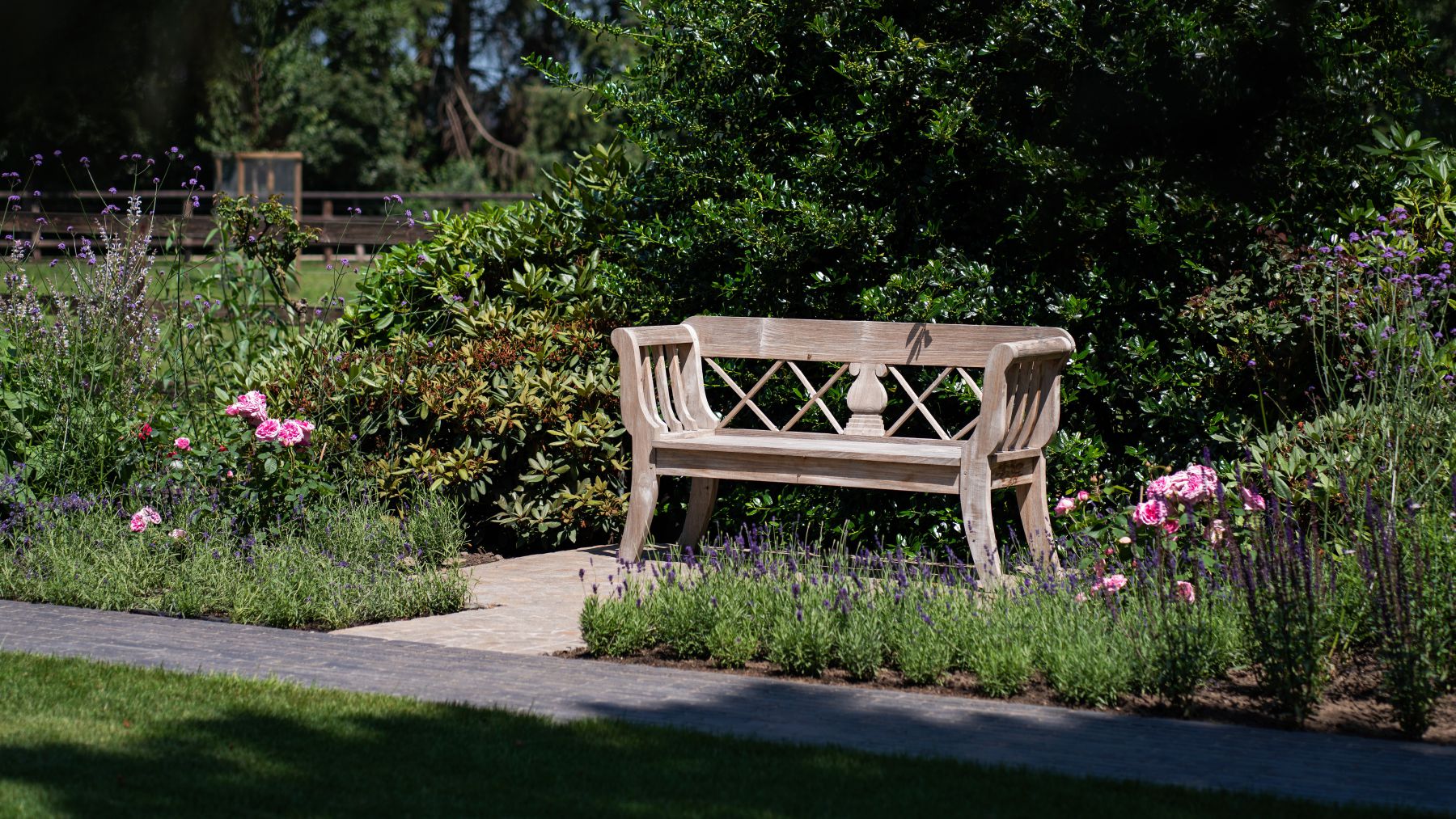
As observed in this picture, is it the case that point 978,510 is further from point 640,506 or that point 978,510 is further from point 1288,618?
point 1288,618

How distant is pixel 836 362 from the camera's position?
7.89 meters

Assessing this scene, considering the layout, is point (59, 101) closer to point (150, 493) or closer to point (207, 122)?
point (207, 122)

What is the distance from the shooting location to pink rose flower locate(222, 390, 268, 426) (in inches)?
284

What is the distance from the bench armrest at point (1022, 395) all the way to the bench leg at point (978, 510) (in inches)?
3.8

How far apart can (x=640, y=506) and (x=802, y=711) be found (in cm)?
276

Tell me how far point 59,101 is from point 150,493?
30.6m

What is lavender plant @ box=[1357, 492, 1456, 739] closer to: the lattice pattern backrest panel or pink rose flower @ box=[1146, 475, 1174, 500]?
pink rose flower @ box=[1146, 475, 1174, 500]

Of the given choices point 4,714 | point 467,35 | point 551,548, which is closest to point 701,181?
point 551,548

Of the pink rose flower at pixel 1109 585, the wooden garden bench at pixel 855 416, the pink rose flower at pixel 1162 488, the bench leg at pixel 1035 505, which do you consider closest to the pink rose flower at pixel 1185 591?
the pink rose flower at pixel 1109 585

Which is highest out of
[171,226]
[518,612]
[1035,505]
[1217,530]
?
[171,226]

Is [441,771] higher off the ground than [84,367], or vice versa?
[84,367]

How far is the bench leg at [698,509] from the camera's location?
7691mm

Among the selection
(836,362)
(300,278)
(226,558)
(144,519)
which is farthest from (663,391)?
(300,278)

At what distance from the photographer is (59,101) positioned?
34.5 meters
